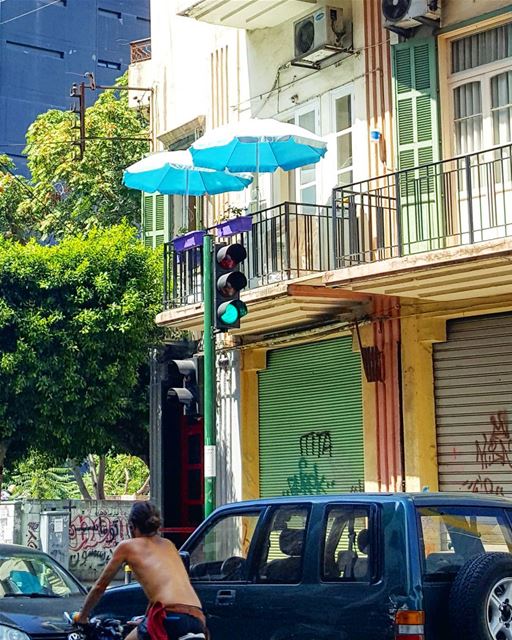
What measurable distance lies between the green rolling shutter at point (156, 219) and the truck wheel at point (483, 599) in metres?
13.4

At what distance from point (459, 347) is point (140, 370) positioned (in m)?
7.95

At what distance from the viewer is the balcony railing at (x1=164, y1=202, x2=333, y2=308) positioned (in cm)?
1497

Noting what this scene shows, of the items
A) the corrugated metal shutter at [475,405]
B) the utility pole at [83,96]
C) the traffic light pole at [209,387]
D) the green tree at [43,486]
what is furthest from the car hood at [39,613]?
the green tree at [43,486]

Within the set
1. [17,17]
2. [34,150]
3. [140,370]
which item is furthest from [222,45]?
[17,17]

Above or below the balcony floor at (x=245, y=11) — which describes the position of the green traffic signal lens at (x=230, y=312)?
below

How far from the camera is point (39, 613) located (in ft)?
30.4

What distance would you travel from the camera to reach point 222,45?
1852cm

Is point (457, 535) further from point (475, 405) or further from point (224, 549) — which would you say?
point (475, 405)

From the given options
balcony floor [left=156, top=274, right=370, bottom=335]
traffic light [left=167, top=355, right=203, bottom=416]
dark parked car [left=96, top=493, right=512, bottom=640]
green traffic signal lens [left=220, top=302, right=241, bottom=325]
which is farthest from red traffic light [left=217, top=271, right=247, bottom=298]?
dark parked car [left=96, top=493, right=512, bottom=640]

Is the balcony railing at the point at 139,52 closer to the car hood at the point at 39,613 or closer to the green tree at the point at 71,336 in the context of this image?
the green tree at the point at 71,336

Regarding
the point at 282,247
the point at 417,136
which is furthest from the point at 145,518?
the point at 417,136

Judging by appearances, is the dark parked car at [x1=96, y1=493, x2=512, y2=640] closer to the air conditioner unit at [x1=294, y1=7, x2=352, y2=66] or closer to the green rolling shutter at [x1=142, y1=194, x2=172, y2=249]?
the air conditioner unit at [x1=294, y1=7, x2=352, y2=66]

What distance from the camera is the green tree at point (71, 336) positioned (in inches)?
716

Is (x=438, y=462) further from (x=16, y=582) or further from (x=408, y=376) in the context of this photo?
(x=16, y=582)
